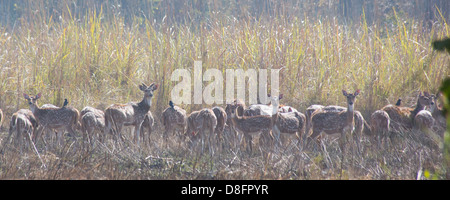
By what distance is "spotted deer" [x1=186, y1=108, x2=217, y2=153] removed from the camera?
6.82m

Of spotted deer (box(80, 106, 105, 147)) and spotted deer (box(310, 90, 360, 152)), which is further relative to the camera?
spotted deer (box(80, 106, 105, 147))

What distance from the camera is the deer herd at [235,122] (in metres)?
6.71

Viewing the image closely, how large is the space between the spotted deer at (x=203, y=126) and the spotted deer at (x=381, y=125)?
7.10 feet

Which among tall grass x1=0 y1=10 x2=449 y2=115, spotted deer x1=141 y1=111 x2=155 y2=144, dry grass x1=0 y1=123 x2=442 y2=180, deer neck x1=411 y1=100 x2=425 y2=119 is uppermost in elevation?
tall grass x1=0 y1=10 x2=449 y2=115

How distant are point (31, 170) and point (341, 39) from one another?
241 inches

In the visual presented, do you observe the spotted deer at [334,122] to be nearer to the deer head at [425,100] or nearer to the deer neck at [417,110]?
the deer neck at [417,110]

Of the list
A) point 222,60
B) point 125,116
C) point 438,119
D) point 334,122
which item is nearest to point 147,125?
point 125,116

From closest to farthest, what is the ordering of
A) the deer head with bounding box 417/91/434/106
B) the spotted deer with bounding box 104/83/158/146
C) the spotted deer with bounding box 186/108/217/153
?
the spotted deer with bounding box 186/108/217/153, the spotted deer with bounding box 104/83/158/146, the deer head with bounding box 417/91/434/106

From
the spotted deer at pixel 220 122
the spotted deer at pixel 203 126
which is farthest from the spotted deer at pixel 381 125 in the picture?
the spotted deer at pixel 203 126

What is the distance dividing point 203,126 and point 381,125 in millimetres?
2377

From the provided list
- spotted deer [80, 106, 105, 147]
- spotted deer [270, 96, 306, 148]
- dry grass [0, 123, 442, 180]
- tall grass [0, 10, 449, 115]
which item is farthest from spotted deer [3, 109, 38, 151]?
spotted deer [270, 96, 306, 148]

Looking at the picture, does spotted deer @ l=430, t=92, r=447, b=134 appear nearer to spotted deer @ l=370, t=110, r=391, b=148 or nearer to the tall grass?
spotted deer @ l=370, t=110, r=391, b=148
